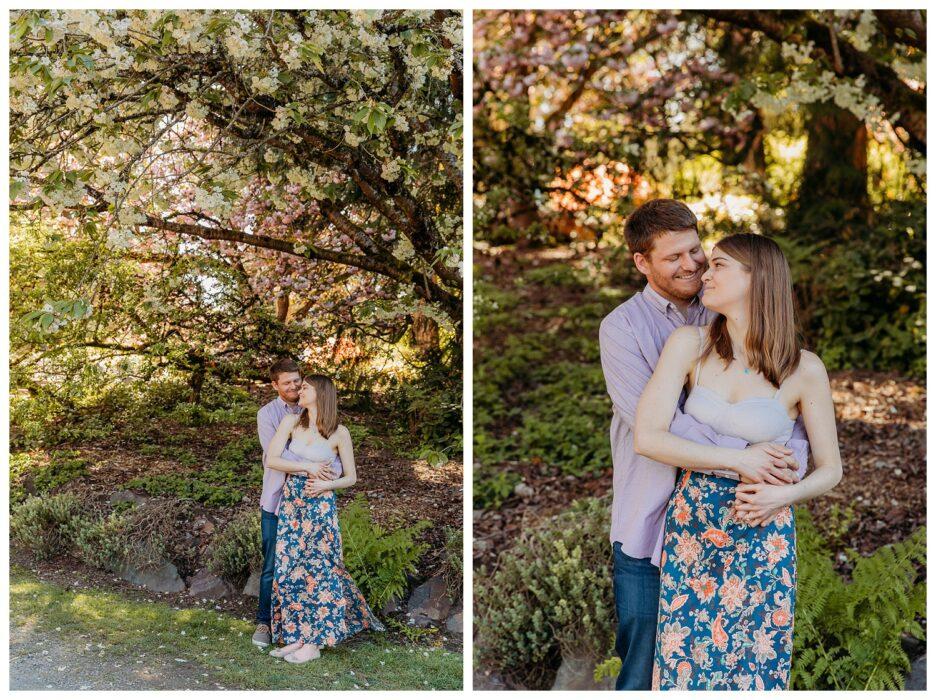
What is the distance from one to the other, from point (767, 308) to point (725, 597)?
2.23 ft

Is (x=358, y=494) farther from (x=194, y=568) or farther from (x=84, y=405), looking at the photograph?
(x=84, y=405)

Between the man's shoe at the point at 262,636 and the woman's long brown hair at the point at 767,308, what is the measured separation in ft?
5.80

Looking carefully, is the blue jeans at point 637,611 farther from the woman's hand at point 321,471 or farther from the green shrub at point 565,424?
the green shrub at point 565,424

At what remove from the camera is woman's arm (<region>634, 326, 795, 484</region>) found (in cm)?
186

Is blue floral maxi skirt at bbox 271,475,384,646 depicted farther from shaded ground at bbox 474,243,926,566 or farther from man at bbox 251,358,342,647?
shaded ground at bbox 474,243,926,566

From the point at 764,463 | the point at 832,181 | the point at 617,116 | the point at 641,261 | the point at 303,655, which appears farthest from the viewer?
the point at 832,181

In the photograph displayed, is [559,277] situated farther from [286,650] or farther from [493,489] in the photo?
[286,650]

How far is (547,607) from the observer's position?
2.89 meters

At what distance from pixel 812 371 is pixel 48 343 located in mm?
2286

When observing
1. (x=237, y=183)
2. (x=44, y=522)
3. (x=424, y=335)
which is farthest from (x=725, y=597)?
(x=44, y=522)

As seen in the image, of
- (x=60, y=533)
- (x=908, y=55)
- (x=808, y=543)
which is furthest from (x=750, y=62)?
(x=60, y=533)

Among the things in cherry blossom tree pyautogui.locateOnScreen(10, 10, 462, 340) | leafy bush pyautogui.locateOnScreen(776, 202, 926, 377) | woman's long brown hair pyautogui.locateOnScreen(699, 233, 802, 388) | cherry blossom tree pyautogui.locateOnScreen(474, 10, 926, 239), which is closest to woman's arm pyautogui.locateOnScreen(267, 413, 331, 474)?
cherry blossom tree pyautogui.locateOnScreen(10, 10, 462, 340)

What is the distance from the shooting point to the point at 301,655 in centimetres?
270

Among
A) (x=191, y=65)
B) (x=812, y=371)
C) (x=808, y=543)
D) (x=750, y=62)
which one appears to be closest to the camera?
(x=812, y=371)
